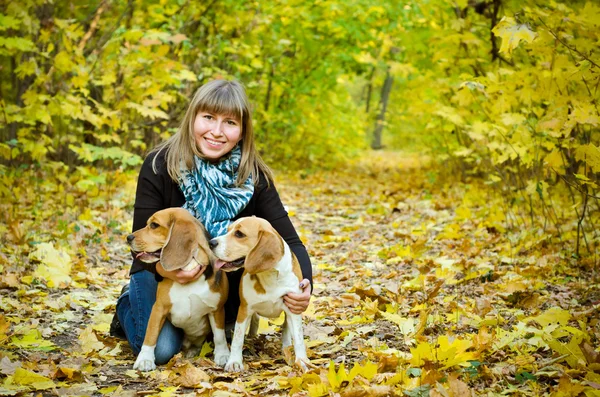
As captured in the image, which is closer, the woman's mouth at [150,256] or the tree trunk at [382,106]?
the woman's mouth at [150,256]

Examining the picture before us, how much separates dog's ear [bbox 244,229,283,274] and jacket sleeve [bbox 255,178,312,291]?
59 cm

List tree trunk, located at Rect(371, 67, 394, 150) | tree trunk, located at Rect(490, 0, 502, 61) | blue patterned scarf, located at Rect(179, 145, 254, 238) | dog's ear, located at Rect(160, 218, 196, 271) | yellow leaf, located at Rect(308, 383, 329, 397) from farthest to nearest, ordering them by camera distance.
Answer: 1. tree trunk, located at Rect(371, 67, 394, 150)
2. tree trunk, located at Rect(490, 0, 502, 61)
3. blue patterned scarf, located at Rect(179, 145, 254, 238)
4. dog's ear, located at Rect(160, 218, 196, 271)
5. yellow leaf, located at Rect(308, 383, 329, 397)

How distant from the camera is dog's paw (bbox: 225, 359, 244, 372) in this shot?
343 cm

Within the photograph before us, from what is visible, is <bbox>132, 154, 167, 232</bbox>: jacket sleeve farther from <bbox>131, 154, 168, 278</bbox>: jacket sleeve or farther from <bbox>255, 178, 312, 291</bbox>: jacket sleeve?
<bbox>255, 178, 312, 291</bbox>: jacket sleeve

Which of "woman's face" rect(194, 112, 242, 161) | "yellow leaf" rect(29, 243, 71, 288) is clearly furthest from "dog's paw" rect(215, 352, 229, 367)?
"yellow leaf" rect(29, 243, 71, 288)

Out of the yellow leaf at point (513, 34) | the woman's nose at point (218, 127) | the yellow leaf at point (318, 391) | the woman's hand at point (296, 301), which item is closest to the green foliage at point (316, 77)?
the yellow leaf at point (513, 34)

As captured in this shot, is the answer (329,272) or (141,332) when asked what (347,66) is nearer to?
(329,272)

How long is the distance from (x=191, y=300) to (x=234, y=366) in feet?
1.58

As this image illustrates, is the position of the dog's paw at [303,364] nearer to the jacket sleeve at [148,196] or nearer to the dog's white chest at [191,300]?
the dog's white chest at [191,300]

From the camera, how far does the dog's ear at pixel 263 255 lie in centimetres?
327

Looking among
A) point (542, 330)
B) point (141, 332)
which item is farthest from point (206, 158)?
point (542, 330)

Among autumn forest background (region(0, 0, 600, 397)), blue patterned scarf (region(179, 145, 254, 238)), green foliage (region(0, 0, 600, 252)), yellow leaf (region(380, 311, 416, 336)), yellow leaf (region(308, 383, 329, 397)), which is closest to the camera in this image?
yellow leaf (region(308, 383, 329, 397))

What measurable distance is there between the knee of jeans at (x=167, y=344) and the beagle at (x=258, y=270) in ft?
1.52

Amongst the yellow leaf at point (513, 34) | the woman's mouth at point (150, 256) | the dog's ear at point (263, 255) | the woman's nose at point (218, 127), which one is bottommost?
the woman's mouth at point (150, 256)
